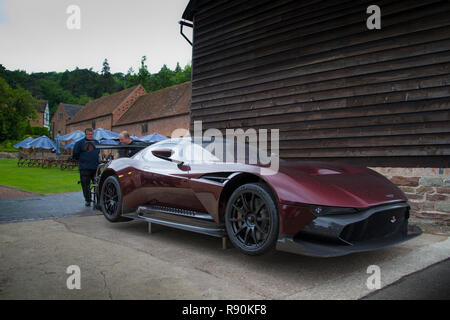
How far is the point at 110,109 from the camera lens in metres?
39.6

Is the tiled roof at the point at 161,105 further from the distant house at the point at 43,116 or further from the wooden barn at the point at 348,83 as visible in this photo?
the distant house at the point at 43,116

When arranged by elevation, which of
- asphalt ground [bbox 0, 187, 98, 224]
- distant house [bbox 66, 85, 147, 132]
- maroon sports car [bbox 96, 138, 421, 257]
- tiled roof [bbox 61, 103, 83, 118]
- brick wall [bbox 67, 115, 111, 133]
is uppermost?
tiled roof [bbox 61, 103, 83, 118]

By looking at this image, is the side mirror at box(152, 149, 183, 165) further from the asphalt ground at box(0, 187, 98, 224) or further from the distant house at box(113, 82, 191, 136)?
the distant house at box(113, 82, 191, 136)

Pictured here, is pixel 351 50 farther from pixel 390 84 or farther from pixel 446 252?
pixel 446 252

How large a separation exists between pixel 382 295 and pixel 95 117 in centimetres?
4361

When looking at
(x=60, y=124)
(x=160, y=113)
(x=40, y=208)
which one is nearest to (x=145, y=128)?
(x=160, y=113)

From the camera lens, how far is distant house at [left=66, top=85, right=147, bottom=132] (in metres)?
38.9

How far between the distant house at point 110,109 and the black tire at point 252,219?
1492 inches

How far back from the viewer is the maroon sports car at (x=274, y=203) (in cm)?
274

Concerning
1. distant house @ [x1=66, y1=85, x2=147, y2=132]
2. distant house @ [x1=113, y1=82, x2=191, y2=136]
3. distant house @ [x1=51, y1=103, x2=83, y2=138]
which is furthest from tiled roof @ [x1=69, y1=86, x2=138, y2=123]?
distant house @ [x1=51, y1=103, x2=83, y2=138]

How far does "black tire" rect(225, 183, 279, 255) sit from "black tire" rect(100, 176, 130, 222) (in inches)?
87.5

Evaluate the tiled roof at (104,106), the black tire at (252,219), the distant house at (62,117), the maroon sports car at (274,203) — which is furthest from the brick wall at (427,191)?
the distant house at (62,117)

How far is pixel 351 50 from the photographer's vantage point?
248 inches
